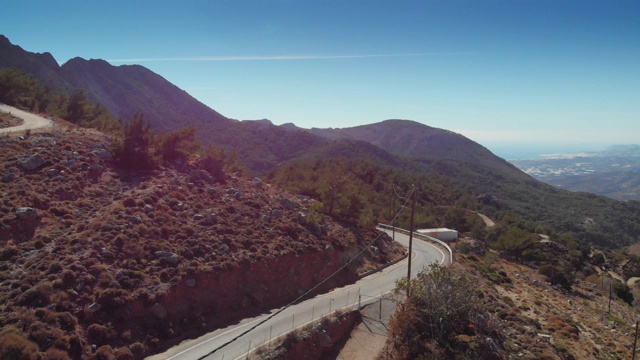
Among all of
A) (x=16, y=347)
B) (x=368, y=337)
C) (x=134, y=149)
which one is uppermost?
(x=134, y=149)

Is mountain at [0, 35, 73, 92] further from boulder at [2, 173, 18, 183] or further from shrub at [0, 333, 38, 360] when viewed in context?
shrub at [0, 333, 38, 360]

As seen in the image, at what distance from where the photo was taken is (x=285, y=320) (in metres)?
21.9

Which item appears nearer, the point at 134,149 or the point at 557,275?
the point at 134,149

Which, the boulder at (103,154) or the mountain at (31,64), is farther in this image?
the mountain at (31,64)

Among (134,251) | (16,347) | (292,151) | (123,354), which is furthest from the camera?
(292,151)

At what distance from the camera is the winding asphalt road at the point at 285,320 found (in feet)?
57.9

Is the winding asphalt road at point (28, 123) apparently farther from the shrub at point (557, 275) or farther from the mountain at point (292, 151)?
the mountain at point (292, 151)

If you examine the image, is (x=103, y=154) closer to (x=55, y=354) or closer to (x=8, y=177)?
(x=8, y=177)

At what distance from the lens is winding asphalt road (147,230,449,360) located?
1766 cm

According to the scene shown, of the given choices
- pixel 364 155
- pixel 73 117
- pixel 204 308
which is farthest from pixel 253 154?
pixel 204 308

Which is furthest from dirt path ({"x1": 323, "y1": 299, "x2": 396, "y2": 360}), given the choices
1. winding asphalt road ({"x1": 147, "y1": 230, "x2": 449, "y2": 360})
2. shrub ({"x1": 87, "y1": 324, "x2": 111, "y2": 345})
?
shrub ({"x1": 87, "y1": 324, "x2": 111, "y2": 345})

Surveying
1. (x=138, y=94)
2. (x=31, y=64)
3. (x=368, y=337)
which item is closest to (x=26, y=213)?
(x=368, y=337)

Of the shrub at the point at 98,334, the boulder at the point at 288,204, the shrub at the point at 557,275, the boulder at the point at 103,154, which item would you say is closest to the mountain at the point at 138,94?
the boulder at the point at 103,154

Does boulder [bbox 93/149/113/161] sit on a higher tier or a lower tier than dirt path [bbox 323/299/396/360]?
higher
